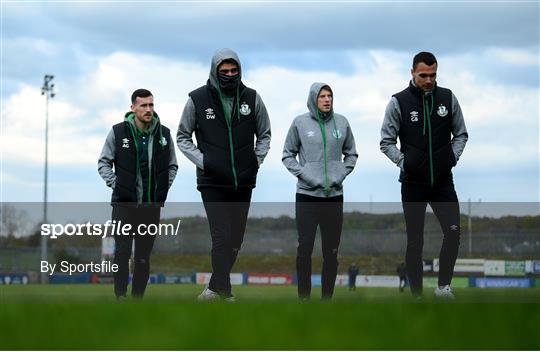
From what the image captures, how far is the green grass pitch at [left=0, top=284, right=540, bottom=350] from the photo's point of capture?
3967mm

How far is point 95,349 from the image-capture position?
3891 mm

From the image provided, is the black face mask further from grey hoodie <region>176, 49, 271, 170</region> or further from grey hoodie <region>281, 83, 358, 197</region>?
grey hoodie <region>281, 83, 358, 197</region>

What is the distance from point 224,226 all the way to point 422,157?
2.06 m

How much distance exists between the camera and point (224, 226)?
9125 mm

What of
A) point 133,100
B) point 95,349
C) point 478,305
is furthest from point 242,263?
point 95,349

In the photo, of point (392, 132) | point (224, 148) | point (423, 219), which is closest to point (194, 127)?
point (224, 148)

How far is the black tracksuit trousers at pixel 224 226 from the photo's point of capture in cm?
905

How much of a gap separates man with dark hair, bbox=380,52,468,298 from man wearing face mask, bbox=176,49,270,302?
134 centimetres

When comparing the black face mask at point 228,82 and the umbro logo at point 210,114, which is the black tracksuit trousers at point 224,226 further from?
the black face mask at point 228,82

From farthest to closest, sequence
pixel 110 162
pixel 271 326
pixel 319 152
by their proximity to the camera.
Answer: pixel 110 162 < pixel 319 152 < pixel 271 326

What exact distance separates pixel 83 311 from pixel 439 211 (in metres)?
5.20

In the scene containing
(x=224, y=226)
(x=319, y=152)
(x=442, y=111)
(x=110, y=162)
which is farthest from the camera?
(x=110, y=162)

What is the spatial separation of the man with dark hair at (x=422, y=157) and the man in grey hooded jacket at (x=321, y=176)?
49cm

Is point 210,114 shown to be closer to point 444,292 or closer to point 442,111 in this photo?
point 442,111
